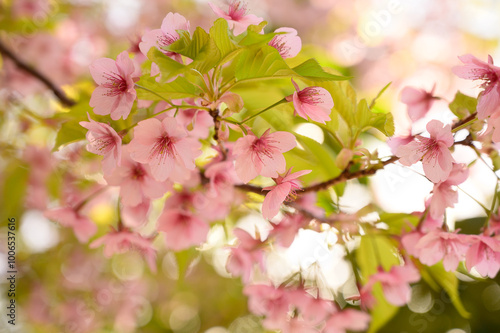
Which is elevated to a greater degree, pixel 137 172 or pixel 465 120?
pixel 465 120

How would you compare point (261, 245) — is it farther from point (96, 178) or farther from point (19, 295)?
point (19, 295)

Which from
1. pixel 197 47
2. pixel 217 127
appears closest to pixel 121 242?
pixel 217 127

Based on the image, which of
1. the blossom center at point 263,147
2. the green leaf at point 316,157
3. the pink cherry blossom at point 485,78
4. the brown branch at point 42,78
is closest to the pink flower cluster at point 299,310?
the green leaf at point 316,157

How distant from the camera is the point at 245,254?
2.59ft

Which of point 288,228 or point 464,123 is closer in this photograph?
point 464,123

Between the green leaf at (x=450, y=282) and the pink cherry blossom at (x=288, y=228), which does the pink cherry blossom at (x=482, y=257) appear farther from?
the pink cherry blossom at (x=288, y=228)

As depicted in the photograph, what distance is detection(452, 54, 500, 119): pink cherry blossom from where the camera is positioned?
19.6 inches

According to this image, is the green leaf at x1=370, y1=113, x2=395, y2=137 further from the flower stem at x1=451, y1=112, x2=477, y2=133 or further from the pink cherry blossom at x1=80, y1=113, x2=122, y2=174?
the pink cherry blossom at x1=80, y1=113, x2=122, y2=174

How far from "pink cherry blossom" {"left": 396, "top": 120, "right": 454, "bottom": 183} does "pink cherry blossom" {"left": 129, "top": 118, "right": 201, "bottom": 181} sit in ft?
0.87

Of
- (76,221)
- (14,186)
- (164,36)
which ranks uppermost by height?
(164,36)

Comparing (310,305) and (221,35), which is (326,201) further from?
(221,35)

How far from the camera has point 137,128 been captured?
0.51 metres

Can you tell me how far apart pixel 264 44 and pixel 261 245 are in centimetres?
42

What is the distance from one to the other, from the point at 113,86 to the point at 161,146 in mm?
93
